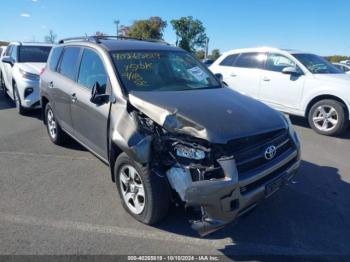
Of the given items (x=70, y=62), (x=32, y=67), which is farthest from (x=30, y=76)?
(x=70, y=62)

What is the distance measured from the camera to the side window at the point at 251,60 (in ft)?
26.2

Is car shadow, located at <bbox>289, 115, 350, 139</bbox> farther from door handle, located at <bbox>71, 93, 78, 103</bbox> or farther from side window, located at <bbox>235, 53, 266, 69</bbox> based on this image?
door handle, located at <bbox>71, 93, 78, 103</bbox>

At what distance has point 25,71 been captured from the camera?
7625 millimetres

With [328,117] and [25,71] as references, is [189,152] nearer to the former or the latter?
[328,117]

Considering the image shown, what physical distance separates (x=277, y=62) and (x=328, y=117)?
1785 millimetres

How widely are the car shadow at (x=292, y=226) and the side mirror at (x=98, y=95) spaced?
58.1 inches

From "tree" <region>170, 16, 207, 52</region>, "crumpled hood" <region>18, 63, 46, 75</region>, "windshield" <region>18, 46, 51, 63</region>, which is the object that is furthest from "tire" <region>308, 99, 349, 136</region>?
"tree" <region>170, 16, 207, 52</region>

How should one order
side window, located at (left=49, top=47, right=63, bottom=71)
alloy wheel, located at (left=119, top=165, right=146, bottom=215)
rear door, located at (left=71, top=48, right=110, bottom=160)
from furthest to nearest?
side window, located at (left=49, top=47, right=63, bottom=71) < rear door, located at (left=71, top=48, right=110, bottom=160) < alloy wheel, located at (left=119, top=165, right=146, bottom=215)

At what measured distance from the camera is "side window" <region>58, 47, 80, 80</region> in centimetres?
469

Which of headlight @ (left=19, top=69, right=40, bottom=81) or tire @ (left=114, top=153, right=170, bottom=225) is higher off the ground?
headlight @ (left=19, top=69, right=40, bottom=81)

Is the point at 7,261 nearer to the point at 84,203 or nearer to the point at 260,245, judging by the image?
the point at 84,203

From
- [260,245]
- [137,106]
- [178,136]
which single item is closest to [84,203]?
[137,106]

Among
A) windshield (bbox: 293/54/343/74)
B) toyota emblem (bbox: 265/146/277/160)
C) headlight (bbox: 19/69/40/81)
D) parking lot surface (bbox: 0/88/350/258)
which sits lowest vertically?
parking lot surface (bbox: 0/88/350/258)

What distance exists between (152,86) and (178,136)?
1.16 m
